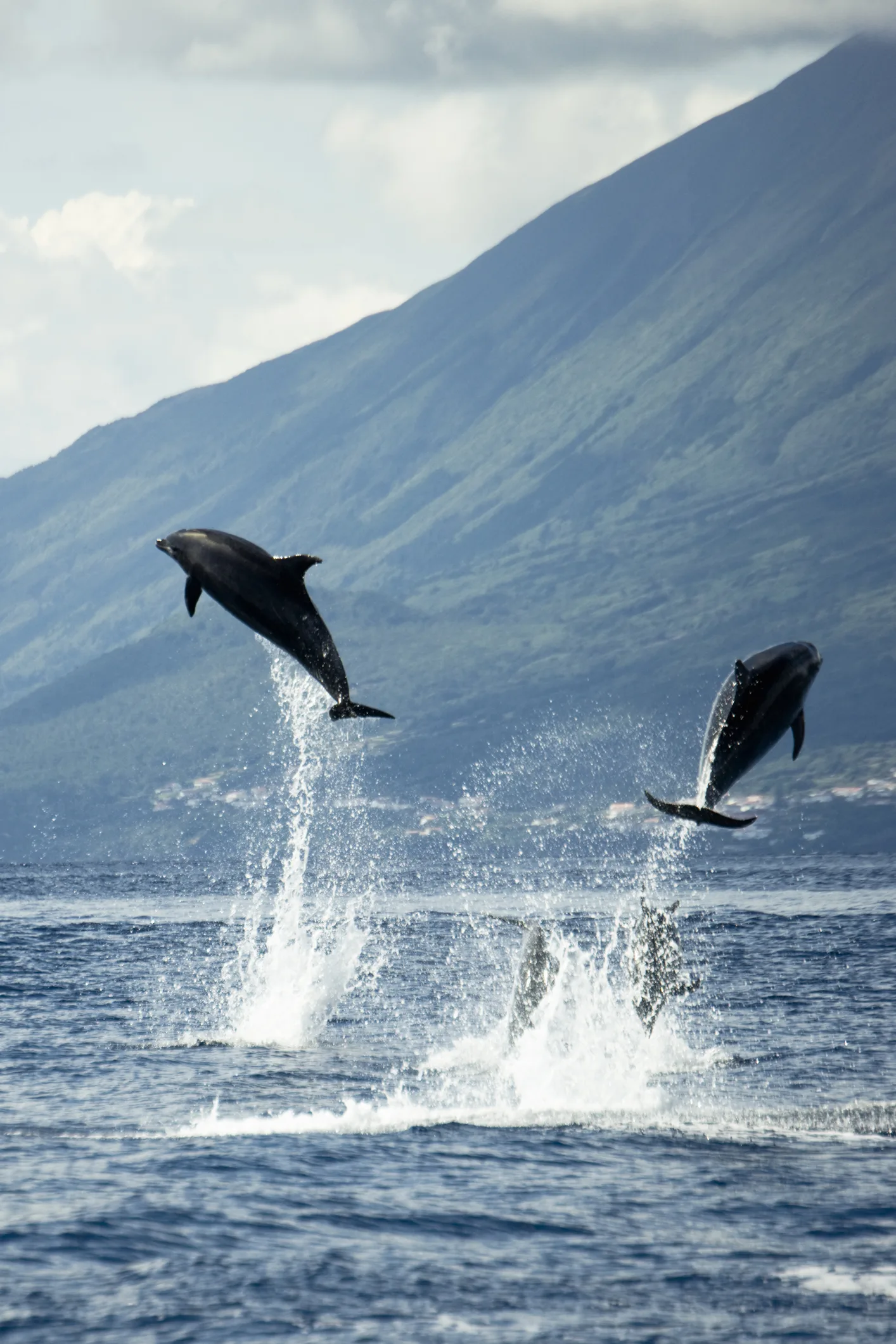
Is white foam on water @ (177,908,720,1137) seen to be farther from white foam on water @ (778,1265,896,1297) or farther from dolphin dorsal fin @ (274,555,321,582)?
dolphin dorsal fin @ (274,555,321,582)

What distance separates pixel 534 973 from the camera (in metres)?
37.1

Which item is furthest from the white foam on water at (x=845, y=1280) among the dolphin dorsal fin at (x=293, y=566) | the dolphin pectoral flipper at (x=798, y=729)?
the dolphin dorsal fin at (x=293, y=566)

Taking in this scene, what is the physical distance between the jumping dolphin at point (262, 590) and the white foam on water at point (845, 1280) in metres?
10.7

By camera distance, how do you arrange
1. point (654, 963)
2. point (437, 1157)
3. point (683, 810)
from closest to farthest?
point (683, 810)
point (437, 1157)
point (654, 963)

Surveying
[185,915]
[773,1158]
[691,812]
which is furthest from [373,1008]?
[185,915]

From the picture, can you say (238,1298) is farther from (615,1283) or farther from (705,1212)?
(705,1212)

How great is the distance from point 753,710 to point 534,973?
2071cm

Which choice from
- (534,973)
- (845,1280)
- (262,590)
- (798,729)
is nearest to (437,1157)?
(845,1280)

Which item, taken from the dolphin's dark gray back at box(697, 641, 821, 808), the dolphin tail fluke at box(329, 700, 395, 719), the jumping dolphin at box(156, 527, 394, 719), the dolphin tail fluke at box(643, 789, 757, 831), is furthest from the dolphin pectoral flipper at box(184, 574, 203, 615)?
the dolphin's dark gray back at box(697, 641, 821, 808)

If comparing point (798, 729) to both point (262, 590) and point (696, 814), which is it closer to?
point (696, 814)

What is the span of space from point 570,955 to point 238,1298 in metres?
46.4

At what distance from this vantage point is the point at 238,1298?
2141 cm

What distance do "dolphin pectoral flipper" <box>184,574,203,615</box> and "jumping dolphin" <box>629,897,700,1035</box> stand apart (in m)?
21.7

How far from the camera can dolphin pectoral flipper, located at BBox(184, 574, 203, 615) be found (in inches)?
649
